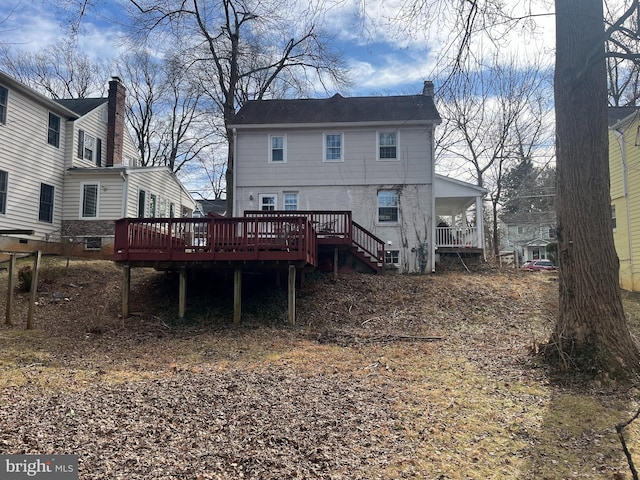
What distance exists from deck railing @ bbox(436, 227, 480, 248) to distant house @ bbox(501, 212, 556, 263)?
52.1 ft

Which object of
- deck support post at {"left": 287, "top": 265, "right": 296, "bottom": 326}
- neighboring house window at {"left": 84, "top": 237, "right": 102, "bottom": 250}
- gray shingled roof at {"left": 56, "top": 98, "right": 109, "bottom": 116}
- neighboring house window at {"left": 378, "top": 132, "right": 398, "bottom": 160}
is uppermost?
gray shingled roof at {"left": 56, "top": 98, "right": 109, "bottom": 116}

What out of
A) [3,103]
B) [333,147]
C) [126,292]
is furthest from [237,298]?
[3,103]

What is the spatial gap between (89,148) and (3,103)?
4.89 metres

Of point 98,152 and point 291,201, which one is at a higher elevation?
point 98,152

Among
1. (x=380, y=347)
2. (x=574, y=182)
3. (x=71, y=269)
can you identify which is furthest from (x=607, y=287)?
(x=71, y=269)

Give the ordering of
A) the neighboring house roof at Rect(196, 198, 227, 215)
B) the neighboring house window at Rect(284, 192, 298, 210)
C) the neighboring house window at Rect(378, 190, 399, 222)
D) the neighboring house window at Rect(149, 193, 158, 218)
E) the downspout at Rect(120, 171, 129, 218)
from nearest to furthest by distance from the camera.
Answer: the neighboring house window at Rect(378, 190, 399, 222) → the neighboring house window at Rect(284, 192, 298, 210) → the downspout at Rect(120, 171, 129, 218) → the neighboring house window at Rect(149, 193, 158, 218) → the neighboring house roof at Rect(196, 198, 227, 215)

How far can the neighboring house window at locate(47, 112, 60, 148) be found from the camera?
58.7 feet

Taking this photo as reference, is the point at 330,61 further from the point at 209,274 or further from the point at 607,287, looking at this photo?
the point at 607,287

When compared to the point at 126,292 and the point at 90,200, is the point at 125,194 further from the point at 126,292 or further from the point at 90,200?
the point at 126,292

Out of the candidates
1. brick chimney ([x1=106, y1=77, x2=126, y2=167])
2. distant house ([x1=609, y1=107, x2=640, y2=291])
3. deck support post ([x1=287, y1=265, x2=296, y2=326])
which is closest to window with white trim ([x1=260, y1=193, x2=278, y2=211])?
deck support post ([x1=287, y1=265, x2=296, y2=326])

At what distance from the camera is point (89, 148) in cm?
2023

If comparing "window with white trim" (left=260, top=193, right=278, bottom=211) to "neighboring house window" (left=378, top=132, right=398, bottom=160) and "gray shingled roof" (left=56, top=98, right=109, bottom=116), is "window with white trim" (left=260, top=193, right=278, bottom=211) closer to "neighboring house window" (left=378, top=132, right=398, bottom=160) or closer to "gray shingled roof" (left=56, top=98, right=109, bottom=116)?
"neighboring house window" (left=378, top=132, right=398, bottom=160)

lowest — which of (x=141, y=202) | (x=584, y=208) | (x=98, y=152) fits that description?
(x=584, y=208)

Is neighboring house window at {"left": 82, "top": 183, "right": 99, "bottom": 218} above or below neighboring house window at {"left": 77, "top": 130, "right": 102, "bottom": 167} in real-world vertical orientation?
below
